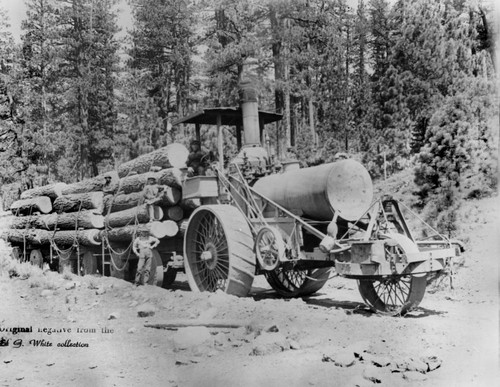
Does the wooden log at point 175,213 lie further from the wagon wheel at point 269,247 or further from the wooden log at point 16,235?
the wooden log at point 16,235

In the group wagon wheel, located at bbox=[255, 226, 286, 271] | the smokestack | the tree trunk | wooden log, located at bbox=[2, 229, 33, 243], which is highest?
the smokestack

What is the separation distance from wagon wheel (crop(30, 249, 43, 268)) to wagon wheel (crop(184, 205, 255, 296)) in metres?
6.27

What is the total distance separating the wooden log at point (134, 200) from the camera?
9.66 metres

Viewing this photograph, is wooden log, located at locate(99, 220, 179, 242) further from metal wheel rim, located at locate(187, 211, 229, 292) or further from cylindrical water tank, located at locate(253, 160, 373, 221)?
cylindrical water tank, located at locate(253, 160, 373, 221)

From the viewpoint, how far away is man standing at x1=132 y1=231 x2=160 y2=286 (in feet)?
32.1

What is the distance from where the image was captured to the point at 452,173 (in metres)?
12.0

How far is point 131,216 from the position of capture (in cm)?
1041

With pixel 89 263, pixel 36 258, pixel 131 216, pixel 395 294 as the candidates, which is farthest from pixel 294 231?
pixel 36 258

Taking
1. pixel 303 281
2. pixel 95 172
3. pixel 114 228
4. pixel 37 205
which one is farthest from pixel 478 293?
pixel 95 172

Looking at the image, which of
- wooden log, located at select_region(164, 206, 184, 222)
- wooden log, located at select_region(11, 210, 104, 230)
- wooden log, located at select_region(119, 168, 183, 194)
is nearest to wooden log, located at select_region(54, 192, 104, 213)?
wooden log, located at select_region(11, 210, 104, 230)

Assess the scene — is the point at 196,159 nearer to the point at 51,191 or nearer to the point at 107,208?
the point at 107,208

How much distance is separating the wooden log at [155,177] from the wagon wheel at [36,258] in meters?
4.01

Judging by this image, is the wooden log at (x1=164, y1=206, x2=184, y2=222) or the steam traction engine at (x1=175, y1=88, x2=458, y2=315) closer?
the steam traction engine at (x1=175, y1=88, x2=458, y2=315)

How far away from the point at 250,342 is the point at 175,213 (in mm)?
4586
